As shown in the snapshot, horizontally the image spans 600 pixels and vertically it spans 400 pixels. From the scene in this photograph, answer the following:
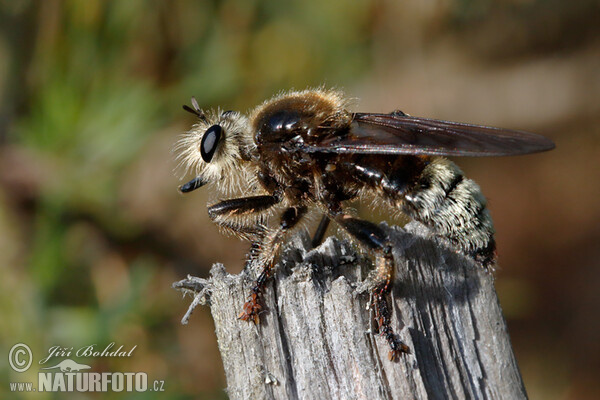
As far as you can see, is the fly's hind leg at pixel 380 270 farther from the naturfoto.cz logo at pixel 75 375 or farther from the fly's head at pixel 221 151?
the naturfoto.cz logo at pixel 75 375

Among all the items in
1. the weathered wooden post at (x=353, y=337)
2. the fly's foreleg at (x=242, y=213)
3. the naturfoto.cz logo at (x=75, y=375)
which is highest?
the fly's foreleg at (x=242, y=213)

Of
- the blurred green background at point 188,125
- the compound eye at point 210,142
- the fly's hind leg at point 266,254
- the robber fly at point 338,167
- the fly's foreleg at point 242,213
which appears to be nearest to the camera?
the fly's hind leg at point 266,254

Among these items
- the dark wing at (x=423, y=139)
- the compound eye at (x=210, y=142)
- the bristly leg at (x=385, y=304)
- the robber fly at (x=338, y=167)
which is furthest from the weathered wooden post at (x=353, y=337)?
the compound eye at (x=210, y=142)

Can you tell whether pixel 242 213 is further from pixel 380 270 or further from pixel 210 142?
pixel 380 270

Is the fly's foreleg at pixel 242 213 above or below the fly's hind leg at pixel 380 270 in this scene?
above

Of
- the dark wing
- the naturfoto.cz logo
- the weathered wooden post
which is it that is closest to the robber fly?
the dark wing

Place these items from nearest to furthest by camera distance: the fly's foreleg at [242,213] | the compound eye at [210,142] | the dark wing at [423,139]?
the dark wing at [423,139] → the fly's foreleg at [242,213] → the compound eye at [210,142]

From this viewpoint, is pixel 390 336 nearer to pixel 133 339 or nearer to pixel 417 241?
pixel 417 241
